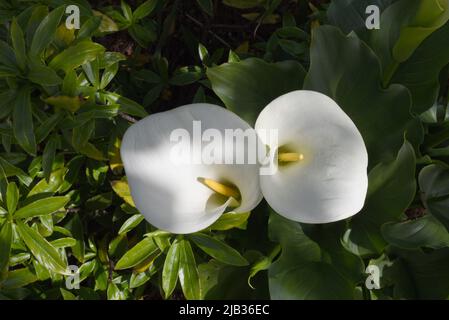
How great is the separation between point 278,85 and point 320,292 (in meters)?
0.46

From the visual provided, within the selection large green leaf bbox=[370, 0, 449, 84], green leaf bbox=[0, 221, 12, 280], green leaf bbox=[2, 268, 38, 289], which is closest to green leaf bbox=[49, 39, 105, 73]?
green leaf bbox=[0, 221, 12, 280]

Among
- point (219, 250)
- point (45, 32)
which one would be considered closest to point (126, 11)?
point (45, 32)

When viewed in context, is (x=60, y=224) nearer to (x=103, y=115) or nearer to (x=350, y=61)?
(x=103, y=115)

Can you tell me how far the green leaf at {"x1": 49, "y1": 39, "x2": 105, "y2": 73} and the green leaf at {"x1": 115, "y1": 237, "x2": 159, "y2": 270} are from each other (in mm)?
407

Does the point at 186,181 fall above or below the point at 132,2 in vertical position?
below

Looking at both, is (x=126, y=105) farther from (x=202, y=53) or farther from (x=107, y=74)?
A: (x=202, y=53)

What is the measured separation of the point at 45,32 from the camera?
96cm

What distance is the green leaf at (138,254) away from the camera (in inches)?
42.6

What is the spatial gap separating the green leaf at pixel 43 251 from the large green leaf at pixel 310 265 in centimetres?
45

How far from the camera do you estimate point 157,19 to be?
1.44 m

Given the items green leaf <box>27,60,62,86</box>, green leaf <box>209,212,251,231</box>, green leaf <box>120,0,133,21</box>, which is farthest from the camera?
green leaf <box>120,0,133,21</box>

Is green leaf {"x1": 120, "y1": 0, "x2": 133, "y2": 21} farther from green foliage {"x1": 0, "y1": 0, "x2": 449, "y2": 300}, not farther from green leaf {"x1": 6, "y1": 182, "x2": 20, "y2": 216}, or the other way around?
green leaf {"x1": 6, "y1": 182, "x2": 20, "y2": 216}

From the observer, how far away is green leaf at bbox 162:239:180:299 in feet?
3.53
